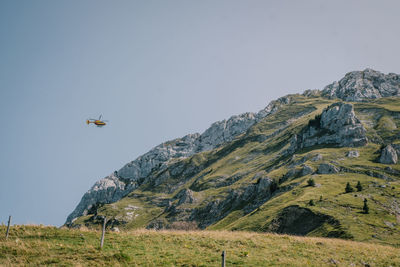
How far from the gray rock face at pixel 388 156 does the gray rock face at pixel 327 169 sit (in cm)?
2673

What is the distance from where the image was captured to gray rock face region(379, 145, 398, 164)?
14575 cm

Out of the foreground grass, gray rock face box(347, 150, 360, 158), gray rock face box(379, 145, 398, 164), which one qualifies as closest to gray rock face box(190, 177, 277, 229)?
gray rock face box(347, 150, 360, 158)

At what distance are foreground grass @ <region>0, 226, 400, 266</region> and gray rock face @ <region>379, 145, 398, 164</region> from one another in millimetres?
139612

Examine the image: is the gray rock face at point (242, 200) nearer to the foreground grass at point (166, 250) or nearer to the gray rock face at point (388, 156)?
the gray rock face at point (388, 156)

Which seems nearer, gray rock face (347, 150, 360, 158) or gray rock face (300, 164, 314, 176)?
gray rock face (300, 164, 314, 176)

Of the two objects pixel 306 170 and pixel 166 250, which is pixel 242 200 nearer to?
pixel 306 170

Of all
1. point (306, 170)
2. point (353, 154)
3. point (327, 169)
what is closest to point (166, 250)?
point (327, 169)

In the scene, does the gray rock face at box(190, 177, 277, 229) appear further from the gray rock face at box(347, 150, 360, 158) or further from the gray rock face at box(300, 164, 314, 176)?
the gray rock face at box(347, 150, 360, 158)

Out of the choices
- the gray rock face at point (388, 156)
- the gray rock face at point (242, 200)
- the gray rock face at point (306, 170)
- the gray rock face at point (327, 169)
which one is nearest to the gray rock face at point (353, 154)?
the gray rock face at point (388, 156)

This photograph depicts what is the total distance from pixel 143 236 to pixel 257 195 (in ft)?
459

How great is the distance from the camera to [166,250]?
2402 centimetres

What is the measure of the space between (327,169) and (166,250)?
443ft

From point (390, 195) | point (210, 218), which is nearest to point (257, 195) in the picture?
point (210, 218)

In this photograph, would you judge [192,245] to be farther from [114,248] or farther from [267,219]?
[267,219]
